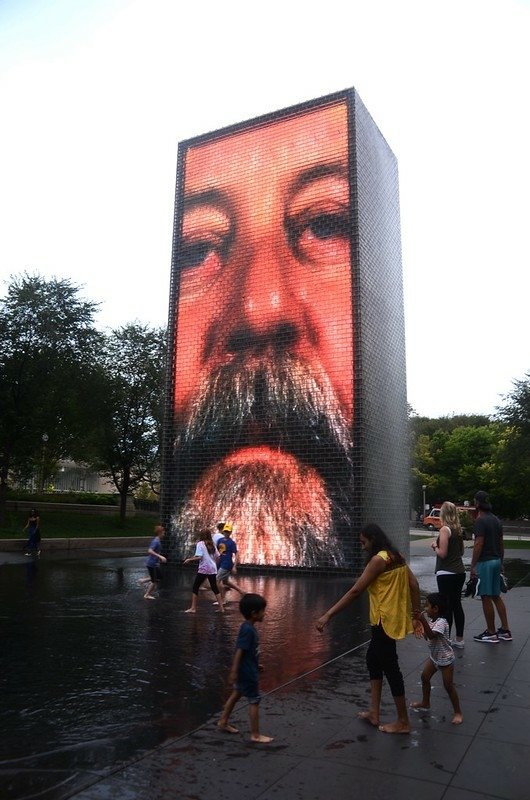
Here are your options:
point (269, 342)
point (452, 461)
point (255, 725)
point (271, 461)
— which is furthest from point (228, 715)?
point (452, 461)

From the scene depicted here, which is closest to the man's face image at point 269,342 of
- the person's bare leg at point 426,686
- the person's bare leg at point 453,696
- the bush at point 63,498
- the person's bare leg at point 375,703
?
the person's bare leg at point 426,686

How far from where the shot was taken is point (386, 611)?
5211 millimetres

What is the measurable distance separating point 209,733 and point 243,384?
17.6m

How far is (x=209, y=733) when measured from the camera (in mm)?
5008

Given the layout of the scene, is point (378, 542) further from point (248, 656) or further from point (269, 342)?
point (269, 342)

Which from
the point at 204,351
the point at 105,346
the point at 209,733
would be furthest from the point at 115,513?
the point at 209,733

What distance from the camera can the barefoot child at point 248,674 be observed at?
484 cm

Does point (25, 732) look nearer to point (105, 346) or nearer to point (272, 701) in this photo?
point (272, 701)

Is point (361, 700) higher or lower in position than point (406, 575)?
lower

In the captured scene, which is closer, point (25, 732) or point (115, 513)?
point (25, 732)

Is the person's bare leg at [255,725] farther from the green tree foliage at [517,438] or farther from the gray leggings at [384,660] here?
the green tree foliage at [517,438]

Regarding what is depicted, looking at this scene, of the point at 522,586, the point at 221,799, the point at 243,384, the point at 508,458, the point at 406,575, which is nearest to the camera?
the point at 221,799

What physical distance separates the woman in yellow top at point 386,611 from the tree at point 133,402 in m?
30.3

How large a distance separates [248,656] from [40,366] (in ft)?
84.2
